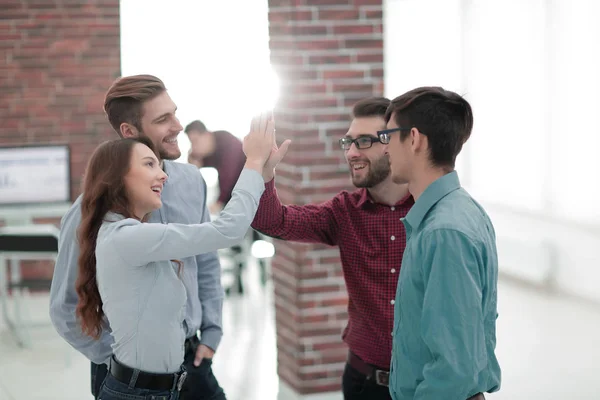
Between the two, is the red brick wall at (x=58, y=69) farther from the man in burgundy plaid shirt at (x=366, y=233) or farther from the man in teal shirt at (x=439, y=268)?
the man in teal shirt at (x=439, y=268)

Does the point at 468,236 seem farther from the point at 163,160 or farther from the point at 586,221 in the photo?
the point at 586,221

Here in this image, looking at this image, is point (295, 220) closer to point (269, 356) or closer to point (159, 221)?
point (159, 221)

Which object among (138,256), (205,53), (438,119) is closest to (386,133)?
(438,119)

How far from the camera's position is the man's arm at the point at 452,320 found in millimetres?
→ 2045

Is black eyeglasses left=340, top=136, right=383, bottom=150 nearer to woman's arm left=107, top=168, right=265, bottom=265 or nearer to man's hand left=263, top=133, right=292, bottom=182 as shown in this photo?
man's hand left=263, top=133, right=292, bottom=182

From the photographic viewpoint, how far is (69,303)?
9.40ft

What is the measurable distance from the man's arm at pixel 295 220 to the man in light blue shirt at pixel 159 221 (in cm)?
21

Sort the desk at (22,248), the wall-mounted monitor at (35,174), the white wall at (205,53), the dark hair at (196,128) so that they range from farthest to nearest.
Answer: the white wall at (205,53), the dark hair at (196,128), the wall-mounted monitor at (35,174), the desk at (22,248)

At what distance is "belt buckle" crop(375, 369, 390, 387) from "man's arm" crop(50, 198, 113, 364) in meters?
0.90

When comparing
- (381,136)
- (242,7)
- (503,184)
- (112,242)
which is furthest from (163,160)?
(242,7)

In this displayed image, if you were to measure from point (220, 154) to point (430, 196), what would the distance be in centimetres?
619

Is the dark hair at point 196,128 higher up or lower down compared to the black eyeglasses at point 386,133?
lower down

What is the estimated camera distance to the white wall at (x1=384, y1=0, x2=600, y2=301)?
8.06 meters

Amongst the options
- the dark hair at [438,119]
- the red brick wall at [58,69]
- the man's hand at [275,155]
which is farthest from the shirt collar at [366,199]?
the red brick wall at [58,69]
